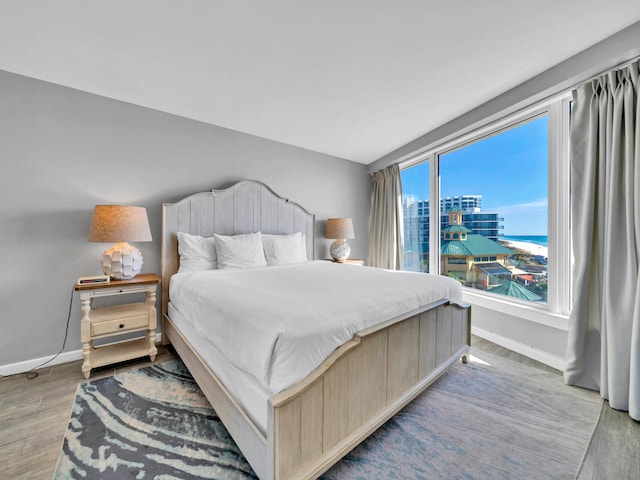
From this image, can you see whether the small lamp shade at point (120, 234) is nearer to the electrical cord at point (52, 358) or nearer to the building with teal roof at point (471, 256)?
the electrical cord at point (52, 358)

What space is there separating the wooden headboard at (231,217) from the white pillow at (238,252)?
0.28m

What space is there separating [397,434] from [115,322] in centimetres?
222

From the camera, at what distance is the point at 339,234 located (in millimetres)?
3844

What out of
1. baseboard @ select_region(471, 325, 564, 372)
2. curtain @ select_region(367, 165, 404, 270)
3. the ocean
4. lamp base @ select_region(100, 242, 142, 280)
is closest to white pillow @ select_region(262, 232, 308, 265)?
lamp base @ select_region(100, 242, 142, 280)

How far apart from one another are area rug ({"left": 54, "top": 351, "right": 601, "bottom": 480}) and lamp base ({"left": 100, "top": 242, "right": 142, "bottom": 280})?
2.69ft

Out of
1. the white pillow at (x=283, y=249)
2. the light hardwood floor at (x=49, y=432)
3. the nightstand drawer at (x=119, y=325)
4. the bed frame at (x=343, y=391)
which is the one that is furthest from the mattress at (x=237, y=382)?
the white pillow at (x=283, y=249)

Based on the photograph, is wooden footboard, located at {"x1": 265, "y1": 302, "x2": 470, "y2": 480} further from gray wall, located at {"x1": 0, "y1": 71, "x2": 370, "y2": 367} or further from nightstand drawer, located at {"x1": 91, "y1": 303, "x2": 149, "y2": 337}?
gray wall, located at {"x1": 0, "y1": 71, "x2": 370, "y2": 367}

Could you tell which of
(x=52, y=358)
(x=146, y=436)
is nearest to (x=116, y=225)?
(x=52, y=358)

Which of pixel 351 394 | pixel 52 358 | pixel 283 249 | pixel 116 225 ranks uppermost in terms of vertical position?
pixel 116 225

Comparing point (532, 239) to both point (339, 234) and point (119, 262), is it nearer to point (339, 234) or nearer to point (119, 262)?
point (339, 234)

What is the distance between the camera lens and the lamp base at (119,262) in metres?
2.22

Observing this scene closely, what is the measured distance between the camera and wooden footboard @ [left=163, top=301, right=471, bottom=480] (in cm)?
102

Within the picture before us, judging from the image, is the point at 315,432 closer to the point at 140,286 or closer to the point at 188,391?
the point at 188,391

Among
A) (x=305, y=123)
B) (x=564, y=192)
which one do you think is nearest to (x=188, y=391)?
(x=305, y=123)
